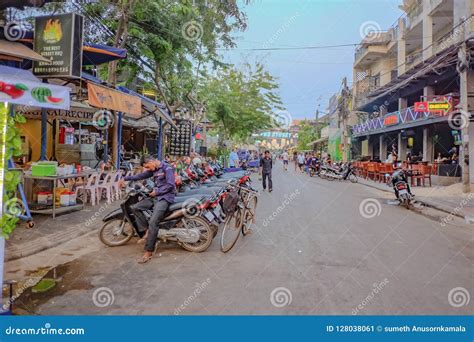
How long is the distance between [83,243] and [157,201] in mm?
Result: 1737

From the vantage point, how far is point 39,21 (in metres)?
8.41

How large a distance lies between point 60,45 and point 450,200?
12417mm

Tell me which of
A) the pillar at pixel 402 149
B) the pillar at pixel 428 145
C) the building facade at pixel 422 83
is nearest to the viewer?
the building facade at pixel 422 83

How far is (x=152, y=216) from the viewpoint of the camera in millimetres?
5914

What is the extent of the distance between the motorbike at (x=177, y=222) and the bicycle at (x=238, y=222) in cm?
27

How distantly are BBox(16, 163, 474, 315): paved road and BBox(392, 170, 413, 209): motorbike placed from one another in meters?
3.88

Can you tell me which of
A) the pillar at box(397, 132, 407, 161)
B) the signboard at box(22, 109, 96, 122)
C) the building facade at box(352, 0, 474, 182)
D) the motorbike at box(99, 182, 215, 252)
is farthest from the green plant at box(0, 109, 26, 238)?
the pillar at box(397, 132, 407, 161)

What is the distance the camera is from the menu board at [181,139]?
19.7m

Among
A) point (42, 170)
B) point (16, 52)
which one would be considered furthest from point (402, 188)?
point (16, 52)

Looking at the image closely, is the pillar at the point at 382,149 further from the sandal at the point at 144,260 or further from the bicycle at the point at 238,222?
the sandal at the point at 144,260

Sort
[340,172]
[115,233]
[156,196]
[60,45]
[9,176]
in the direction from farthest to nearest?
[340,172]
[60,45]
[115,233]
[156,196]
[9,176]

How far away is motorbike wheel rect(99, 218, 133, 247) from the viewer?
259 inches

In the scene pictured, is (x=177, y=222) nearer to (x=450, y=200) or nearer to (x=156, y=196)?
(x=156, y=196)

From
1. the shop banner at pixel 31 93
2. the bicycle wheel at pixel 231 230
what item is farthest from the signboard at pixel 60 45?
the bicycle wheel at pixel 231 230
